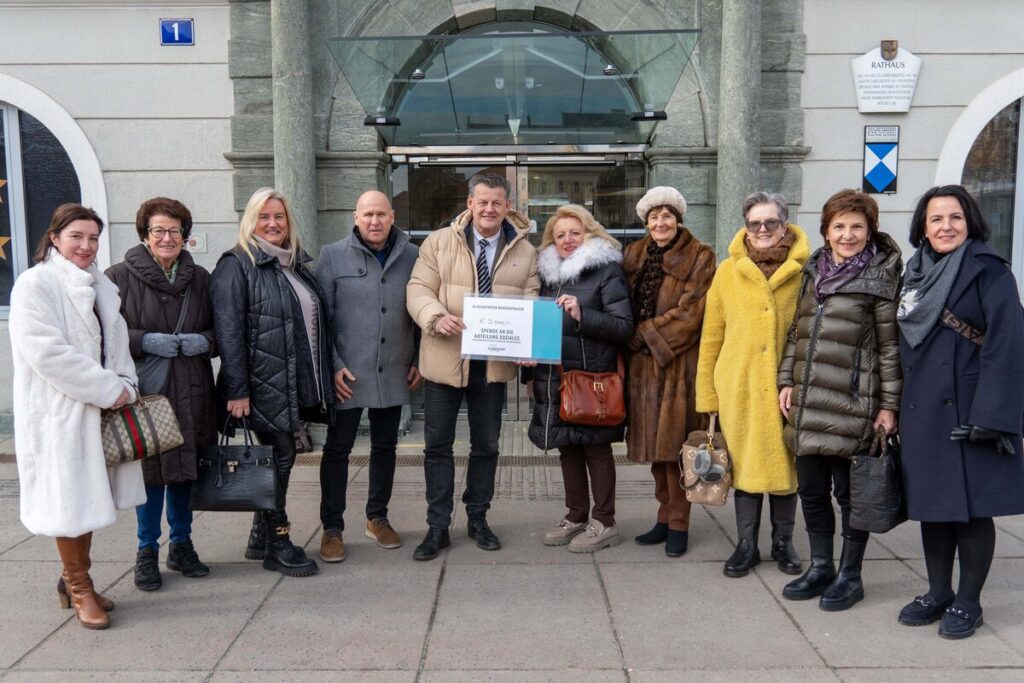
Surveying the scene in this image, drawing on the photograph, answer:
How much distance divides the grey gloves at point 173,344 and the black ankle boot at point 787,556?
3081 mm

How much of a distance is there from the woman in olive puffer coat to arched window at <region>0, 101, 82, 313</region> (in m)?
6.35

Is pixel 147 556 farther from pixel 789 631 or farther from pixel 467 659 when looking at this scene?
pixel 789 631

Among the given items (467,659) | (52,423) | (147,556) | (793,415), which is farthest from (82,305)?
(793,415)

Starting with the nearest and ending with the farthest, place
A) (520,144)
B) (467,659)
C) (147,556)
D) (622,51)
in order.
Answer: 1. (467,659)
2. (147,556)
3. (622,51)
4. (520,144)

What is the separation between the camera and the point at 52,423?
3492 millimetres

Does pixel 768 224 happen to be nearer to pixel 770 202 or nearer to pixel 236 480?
pixel 770 202

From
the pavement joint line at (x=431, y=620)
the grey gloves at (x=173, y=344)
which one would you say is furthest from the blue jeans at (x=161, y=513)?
the pavement joint line at (x=431, y=620)

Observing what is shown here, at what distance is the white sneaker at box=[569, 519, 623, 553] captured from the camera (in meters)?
4.52

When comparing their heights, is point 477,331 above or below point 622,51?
below

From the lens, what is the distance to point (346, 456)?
455 cm

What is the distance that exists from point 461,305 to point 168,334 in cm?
147

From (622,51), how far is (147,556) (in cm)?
520

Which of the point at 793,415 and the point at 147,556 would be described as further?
the point at 147,556

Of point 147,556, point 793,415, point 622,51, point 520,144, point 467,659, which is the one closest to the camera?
point 467,659
